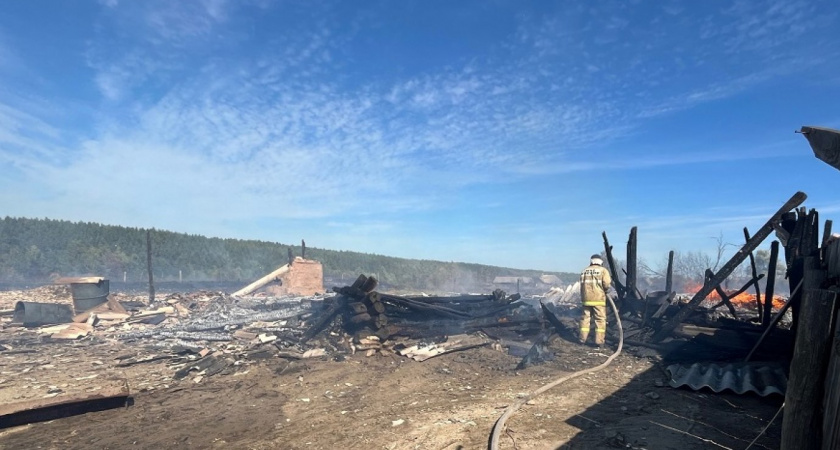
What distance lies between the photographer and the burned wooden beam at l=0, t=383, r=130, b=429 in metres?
5.78

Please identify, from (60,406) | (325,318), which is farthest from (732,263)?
(60,406)

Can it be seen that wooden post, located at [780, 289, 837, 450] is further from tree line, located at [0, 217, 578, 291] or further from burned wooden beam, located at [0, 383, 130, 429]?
tree line, located at [0, 217, 578, 291]

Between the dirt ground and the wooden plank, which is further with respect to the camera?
the wooden plank

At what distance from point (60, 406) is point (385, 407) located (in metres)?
4.60

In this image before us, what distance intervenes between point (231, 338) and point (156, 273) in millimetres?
25133

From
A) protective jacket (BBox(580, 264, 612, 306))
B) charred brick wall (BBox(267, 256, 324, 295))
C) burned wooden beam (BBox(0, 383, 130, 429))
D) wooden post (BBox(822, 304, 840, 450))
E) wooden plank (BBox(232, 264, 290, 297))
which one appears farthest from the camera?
charred brick wall (BBox(267, 256, 324, 295))

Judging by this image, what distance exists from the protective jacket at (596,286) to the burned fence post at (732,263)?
1.50 m

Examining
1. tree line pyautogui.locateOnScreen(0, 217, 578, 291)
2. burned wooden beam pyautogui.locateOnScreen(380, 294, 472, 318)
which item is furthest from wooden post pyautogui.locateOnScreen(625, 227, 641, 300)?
tree line pyautogui.locateOnScreen(0, 217, 578, 291)

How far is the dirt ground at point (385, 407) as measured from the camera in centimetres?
518

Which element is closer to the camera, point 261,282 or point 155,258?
point 261,282

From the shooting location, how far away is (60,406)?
6.09m

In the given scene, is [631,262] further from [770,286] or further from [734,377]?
[734,377]

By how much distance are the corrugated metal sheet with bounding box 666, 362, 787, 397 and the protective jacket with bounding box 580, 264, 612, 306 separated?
2766 millimetres

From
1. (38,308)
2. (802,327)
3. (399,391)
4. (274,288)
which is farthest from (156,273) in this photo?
(802,327)
